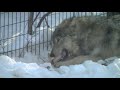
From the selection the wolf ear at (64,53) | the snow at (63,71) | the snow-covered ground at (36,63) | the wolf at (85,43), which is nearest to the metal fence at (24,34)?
the snow-covered ground at (36,63)

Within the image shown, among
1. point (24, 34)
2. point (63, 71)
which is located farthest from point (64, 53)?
point (24, 34)

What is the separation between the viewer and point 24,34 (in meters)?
8.97

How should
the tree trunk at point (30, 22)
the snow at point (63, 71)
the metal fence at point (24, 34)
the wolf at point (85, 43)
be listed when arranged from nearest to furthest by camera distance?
the snow at point (63, 71) < the wolf at point (85, 43) < the metal fence at point (24, 34) < the tree trunk at point (30, 22)

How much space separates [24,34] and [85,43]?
1.85 m

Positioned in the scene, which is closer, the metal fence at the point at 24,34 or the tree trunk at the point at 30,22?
the metal fence at the point at 24,34

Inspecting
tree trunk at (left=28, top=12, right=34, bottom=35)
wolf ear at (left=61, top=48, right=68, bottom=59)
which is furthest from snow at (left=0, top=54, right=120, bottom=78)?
tree trunk at (left=28, top=12, right=34, bottom=35)

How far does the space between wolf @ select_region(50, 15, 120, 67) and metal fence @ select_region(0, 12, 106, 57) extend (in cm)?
73

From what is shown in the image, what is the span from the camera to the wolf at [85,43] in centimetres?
773

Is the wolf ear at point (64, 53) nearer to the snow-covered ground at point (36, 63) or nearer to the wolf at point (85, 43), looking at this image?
the wolf at point (85, 43)

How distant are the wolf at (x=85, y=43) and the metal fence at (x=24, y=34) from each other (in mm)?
729

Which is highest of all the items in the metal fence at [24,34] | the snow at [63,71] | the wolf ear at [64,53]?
the metal fence at [24,34]

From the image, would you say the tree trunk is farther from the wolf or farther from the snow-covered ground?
the wolf

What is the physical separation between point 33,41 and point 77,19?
54.3 inches

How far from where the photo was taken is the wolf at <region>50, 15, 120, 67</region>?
7.73m
